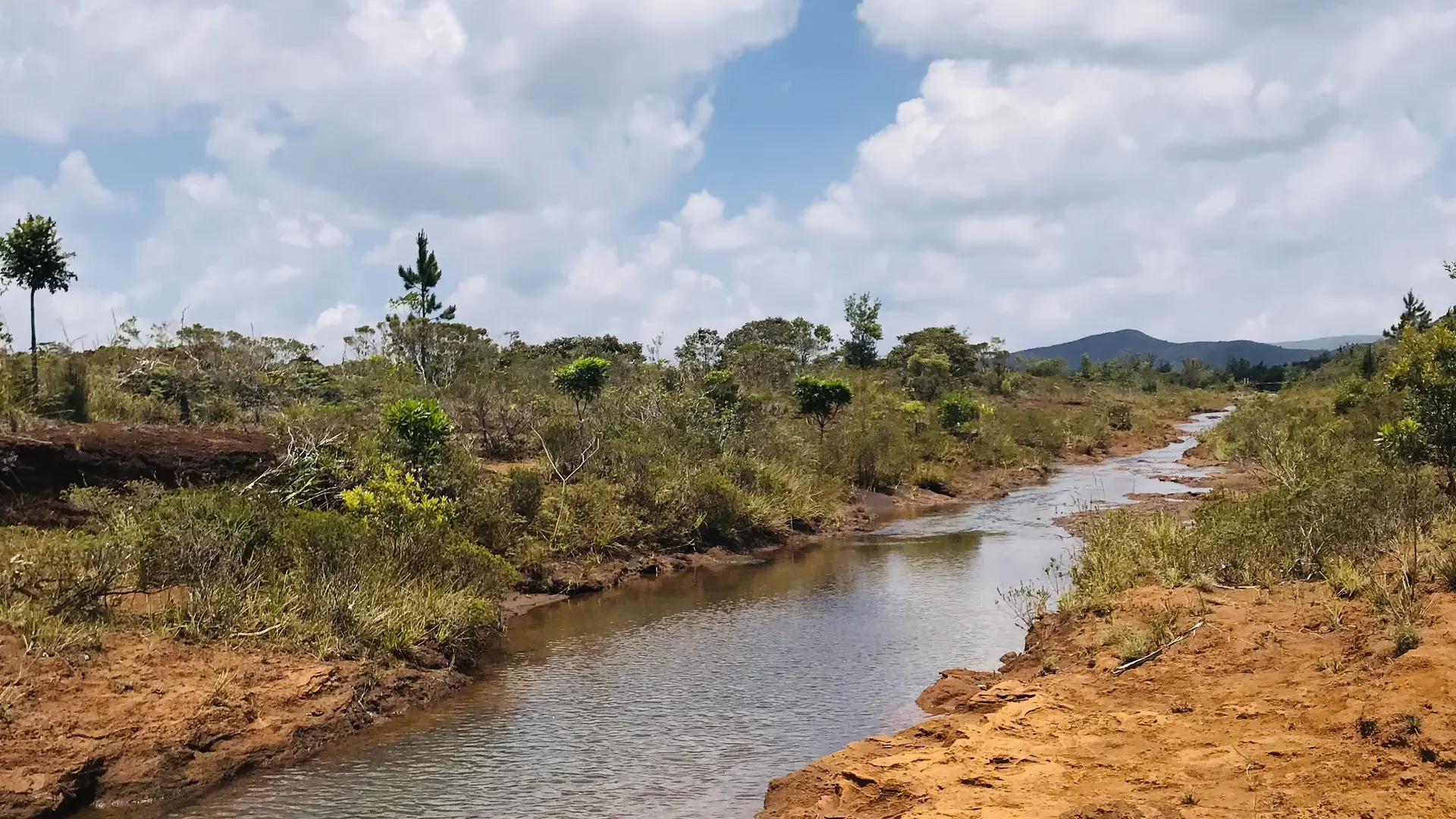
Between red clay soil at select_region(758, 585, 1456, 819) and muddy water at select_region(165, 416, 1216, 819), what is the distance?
1.25 metres

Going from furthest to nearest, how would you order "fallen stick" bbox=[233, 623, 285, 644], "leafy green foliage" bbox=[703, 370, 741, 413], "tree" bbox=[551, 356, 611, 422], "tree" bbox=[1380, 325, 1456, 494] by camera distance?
"leafy green foliage" bbox=[703, 370, 741, 413] < "tree" bbox=[551, 356, 611, 422] < "tree" bbox=[1380, 325, 1456, 494] < "fallen stick" bbox=[233, 623, 285, 644]

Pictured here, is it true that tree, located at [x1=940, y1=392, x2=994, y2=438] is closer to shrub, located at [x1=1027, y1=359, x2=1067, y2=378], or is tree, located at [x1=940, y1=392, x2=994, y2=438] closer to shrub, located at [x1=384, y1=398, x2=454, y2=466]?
shrub, located at [x1=384, y1=398, x2=454, y2=466]

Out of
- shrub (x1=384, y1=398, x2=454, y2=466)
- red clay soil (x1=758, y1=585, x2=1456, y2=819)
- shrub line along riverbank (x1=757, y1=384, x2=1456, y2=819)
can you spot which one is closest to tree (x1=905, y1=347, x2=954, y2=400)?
shrub (x1=384, y1=398, x2=454, y2=466)

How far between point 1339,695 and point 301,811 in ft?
30.3

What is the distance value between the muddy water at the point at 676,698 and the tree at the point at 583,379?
22.8 ft

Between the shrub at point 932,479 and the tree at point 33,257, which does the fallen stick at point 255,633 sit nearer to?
the tree at point 33,257

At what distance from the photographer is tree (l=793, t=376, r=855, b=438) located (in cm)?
3719

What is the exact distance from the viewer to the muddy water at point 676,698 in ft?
31.0

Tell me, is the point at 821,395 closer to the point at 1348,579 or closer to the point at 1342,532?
the point at 1342,532

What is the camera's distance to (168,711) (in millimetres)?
10164

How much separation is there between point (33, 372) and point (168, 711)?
41.9 feet

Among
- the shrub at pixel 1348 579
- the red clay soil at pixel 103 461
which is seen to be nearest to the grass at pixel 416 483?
the red clay soil at pixel 103 461

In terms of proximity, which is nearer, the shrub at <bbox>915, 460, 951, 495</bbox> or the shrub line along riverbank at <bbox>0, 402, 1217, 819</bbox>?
the shrub line along riverbank at <bbox>0, 402, 1217, 819</bbox>

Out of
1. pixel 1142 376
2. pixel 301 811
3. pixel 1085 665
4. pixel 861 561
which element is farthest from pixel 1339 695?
pixel 1142 376
